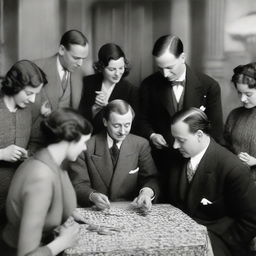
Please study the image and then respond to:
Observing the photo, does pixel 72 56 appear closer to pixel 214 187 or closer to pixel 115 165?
pixel 115 165

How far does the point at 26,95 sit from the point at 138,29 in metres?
1.10

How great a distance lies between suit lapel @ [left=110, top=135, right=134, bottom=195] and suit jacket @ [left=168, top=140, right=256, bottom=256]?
1.16 ft

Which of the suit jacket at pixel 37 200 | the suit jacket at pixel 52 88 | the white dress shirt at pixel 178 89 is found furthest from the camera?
the white dress shirt at pixel 178 89

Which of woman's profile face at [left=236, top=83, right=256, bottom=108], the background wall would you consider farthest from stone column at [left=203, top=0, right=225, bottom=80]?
woman's profile face at [left=236, top=83, right=256, bottom=108]

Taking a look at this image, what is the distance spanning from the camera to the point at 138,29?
11.8 feet

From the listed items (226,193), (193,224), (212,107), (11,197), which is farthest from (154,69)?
(11,197)

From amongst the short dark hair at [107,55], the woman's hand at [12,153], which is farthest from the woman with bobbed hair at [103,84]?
the woman's hand at [12,153]

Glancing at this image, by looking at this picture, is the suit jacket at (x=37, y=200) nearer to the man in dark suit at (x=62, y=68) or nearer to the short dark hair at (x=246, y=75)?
the man in dark suit at (x=62, y=68)

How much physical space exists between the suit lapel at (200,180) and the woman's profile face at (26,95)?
3.92 feet

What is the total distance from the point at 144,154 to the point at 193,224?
0.82 meters

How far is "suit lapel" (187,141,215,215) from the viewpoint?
3160 millimetres

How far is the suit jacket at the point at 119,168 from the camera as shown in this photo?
3324 millimetres

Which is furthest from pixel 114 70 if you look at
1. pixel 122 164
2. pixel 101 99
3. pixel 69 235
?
pixel 69 235

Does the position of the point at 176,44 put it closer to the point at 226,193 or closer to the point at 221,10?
the point at 221,10
